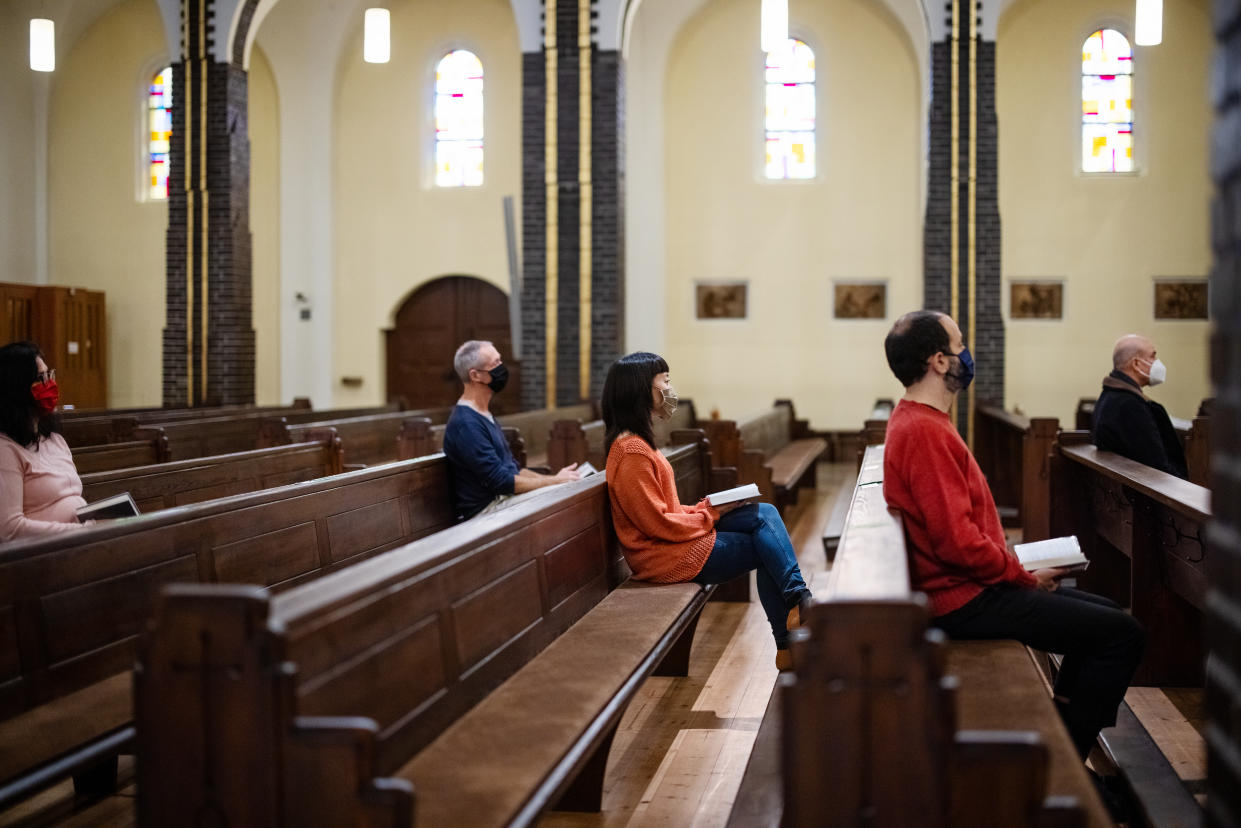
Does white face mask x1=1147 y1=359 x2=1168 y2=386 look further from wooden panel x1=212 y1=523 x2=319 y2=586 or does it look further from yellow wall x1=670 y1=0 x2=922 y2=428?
yellow wall x1=670 y1=0 x2=922 y2=428

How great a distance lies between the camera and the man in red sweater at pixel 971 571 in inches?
133

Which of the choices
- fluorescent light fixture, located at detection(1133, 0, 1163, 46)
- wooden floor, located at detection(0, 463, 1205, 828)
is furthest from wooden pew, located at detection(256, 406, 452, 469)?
fluorescent light fixture, located at detection(1133, 0, 1163, 46)

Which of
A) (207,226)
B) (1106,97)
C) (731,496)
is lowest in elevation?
(731,496)

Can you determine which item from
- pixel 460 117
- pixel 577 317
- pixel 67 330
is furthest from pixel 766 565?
pixel 67 330

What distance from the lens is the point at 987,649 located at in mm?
3408

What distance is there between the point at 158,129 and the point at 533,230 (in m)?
6.51

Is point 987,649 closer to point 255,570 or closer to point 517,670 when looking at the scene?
point 517,670

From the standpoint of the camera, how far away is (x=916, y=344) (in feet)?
11.8

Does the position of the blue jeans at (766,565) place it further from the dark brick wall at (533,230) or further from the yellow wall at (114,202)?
the yellow wall at (114,202)

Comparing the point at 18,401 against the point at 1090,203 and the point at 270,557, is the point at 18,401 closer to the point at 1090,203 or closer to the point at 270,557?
the point at 270,557

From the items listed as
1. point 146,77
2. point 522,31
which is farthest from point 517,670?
point 146,77

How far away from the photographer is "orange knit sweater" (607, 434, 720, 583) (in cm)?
443

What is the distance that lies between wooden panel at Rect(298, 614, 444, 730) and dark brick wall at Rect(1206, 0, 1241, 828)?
1.62 m

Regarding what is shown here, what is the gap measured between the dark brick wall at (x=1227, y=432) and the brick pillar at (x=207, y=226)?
13.2 metres
